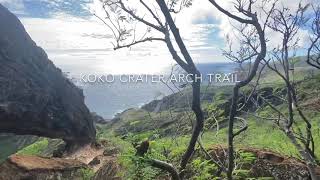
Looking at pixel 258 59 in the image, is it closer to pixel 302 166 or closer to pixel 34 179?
pixel 302 166

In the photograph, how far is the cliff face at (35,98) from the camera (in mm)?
28875

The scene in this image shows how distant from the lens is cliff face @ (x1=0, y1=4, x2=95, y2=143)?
28.9 metres

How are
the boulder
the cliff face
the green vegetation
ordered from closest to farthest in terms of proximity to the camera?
1. the boulder
2. the green vegetation
3. the cliff face

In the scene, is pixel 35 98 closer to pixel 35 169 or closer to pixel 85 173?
pixel 85 173

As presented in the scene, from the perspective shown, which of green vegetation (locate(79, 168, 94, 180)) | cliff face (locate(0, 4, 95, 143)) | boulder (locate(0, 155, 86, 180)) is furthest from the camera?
cliff face (locate(0, 4, 95, 143))

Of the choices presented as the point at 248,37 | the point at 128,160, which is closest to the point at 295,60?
the point at 248,37

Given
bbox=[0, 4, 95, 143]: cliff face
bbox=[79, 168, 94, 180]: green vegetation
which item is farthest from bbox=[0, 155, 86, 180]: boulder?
bbox=[0, 4, 95, 143]: cliff face

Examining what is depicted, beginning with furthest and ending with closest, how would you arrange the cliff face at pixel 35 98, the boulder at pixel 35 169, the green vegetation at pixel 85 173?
the cliff face at pixel 35 98, the green vegetation at pixel 85 173, the boulder at pixel 35 169

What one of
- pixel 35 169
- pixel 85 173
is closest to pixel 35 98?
Result: pixel 85 173

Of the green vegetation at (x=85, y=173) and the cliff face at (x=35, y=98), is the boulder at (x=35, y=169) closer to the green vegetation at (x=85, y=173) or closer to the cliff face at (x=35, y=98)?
the green vegetation at (x=85, y=173)

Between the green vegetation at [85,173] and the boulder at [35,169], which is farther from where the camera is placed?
the green vegetation at [85,173]

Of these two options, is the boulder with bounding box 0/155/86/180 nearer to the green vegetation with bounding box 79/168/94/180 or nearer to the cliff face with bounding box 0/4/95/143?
the green vegetation with bounding box 79/168/94/180

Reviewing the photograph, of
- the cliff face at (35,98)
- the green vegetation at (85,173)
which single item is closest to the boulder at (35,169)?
the green vegetation at (85,173)

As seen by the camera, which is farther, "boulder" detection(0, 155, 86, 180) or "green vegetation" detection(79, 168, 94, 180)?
"green vegetation" detection(79, 168, 94, 180)
